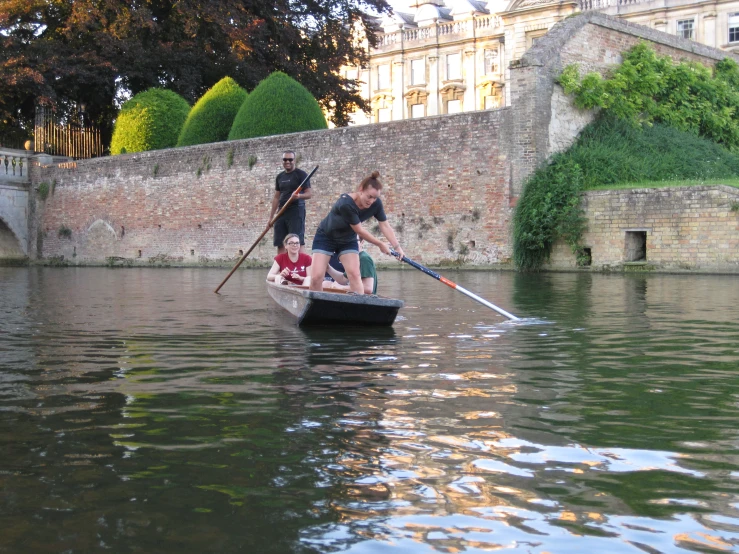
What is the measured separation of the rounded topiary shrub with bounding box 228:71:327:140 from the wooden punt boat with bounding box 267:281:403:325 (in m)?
16.2

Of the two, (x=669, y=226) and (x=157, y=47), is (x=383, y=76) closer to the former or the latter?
(x=157, y=47)

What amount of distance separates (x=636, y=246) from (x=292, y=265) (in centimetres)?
949

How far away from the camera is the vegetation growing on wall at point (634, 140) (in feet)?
61.1

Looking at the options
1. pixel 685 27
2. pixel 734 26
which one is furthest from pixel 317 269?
pixel 685 27

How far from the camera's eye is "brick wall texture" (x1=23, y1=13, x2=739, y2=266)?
19469 millimetres

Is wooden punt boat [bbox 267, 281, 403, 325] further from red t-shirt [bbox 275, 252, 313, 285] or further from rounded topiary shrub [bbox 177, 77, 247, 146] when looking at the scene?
rounded topiary shrub [bbox 177, 77, 247, 146]

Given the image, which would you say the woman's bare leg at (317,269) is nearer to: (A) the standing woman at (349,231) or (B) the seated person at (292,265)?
(A) the standing woman at (349,231)

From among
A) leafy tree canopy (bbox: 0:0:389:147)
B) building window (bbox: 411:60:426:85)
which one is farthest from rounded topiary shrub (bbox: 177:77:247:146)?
building window (bbox: 411:60:426:85)

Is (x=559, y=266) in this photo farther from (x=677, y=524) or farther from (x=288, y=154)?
(x=677, y=524)

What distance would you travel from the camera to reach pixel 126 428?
451 centimetres

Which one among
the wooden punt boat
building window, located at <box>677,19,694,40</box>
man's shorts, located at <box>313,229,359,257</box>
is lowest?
the wooden punt boat

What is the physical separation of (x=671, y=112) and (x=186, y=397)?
1895cm

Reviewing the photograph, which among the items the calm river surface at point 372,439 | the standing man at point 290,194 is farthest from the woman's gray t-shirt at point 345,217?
the standing man at point 290,194

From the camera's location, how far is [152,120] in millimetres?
28453
